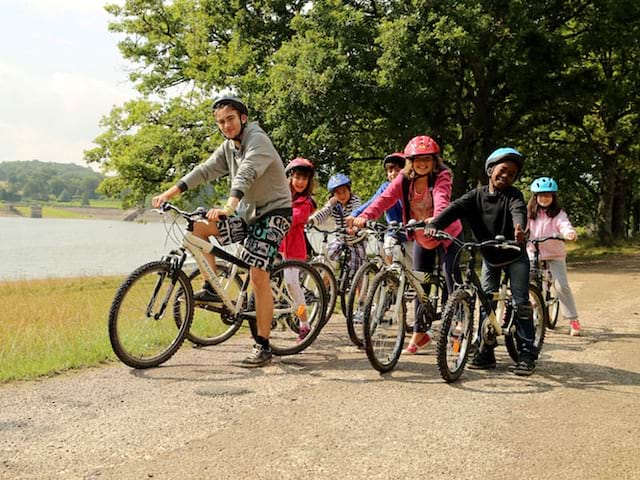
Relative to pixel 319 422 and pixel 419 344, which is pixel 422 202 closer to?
pixel 419 344

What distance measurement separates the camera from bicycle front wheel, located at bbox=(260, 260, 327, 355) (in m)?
5.88

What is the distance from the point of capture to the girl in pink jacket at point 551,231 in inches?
294

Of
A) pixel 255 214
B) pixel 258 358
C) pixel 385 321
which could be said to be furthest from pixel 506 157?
pixel 258 358

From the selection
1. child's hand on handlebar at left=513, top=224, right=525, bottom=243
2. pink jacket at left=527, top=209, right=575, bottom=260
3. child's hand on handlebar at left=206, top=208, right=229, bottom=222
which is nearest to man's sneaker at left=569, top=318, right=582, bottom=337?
pink jacket at left=527, top=209, right=575, bottom=260

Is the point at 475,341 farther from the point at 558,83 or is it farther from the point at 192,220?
the point at 558,83

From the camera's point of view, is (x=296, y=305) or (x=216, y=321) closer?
(x=296, y=305)

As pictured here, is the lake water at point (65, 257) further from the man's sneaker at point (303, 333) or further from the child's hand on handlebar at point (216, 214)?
the child's hand on handlebar at point (216, 214)

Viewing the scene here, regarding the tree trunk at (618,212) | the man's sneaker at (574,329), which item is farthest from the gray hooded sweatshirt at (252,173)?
the tree trunk at (618,212)

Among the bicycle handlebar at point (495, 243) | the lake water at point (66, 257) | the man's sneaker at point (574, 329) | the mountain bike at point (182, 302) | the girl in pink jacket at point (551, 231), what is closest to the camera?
the mountain bike at point (182, 302)

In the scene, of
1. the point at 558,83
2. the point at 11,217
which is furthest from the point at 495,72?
the point at 11,217

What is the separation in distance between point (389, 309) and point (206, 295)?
1509 mm

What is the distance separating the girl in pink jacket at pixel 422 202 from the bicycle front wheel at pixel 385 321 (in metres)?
0.73

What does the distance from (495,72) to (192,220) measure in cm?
1651

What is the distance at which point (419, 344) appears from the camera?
603cm
